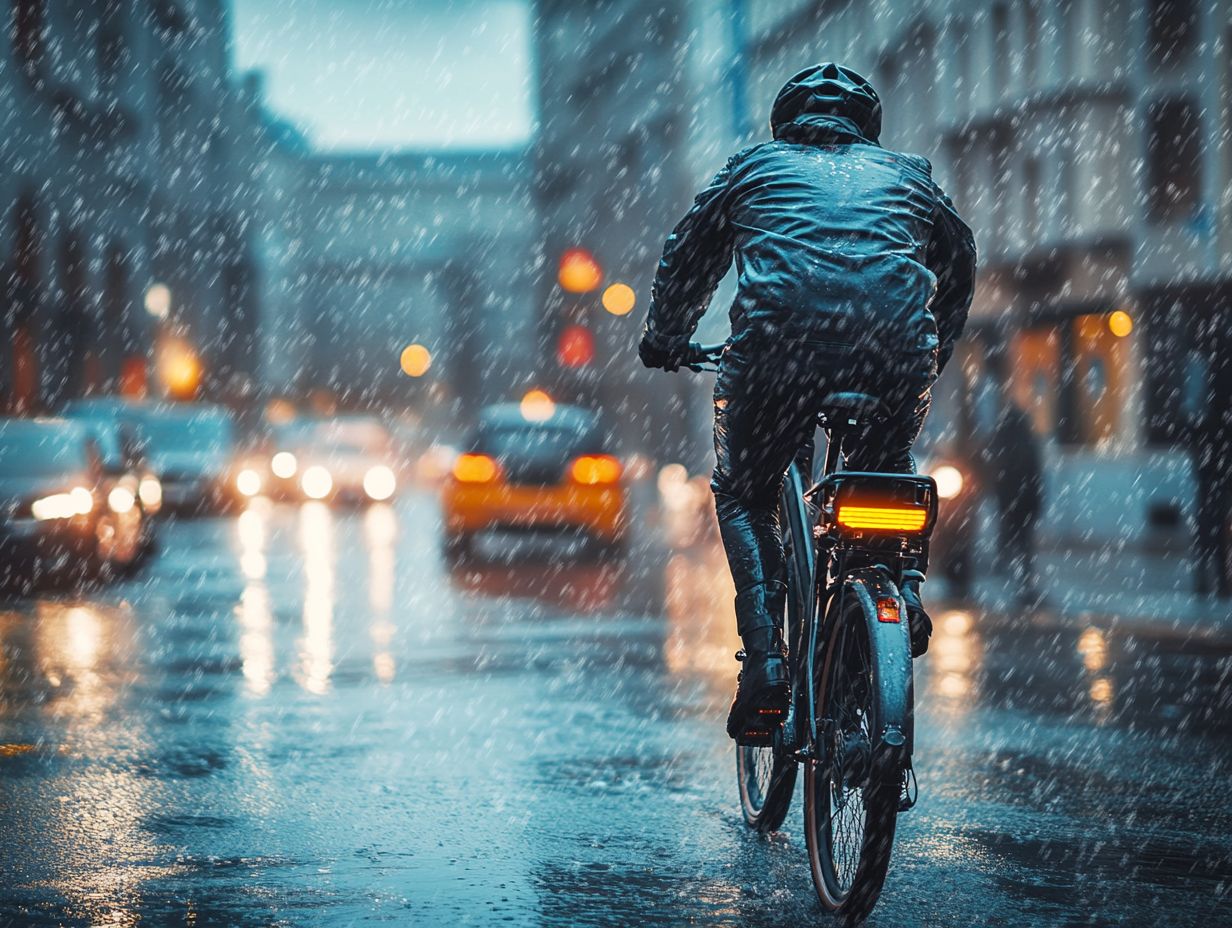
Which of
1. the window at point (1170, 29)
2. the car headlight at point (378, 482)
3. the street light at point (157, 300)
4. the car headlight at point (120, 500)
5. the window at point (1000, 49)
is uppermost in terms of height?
the window at point (1000, 49)

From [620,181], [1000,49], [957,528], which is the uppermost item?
[620,181]

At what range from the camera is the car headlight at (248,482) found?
113ft

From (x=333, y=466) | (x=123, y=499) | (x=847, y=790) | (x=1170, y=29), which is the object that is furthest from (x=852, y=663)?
(x=333, y=466)

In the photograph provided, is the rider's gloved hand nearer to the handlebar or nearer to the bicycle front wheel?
the handlebar

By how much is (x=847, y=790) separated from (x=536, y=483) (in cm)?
1597

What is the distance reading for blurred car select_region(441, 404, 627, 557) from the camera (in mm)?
20234

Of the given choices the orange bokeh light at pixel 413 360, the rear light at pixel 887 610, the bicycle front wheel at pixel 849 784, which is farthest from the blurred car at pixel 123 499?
the orange bokeh light at pixel 413 360

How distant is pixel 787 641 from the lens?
5.45m

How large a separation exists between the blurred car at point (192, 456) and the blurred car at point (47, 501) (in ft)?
43.8

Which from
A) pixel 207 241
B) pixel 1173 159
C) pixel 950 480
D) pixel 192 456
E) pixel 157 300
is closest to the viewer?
pixel 950 480

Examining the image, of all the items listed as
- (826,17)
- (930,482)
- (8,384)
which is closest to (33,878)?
(930,482)

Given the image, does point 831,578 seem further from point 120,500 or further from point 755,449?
point 120,500

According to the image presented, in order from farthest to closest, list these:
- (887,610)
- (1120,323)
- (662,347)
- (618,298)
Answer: (618,298)
(1120,323)
(662,347)
(887,610)

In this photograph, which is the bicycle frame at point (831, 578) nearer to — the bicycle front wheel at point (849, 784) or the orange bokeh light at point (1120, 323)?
the bicycle front wheel at point (849, 784)
